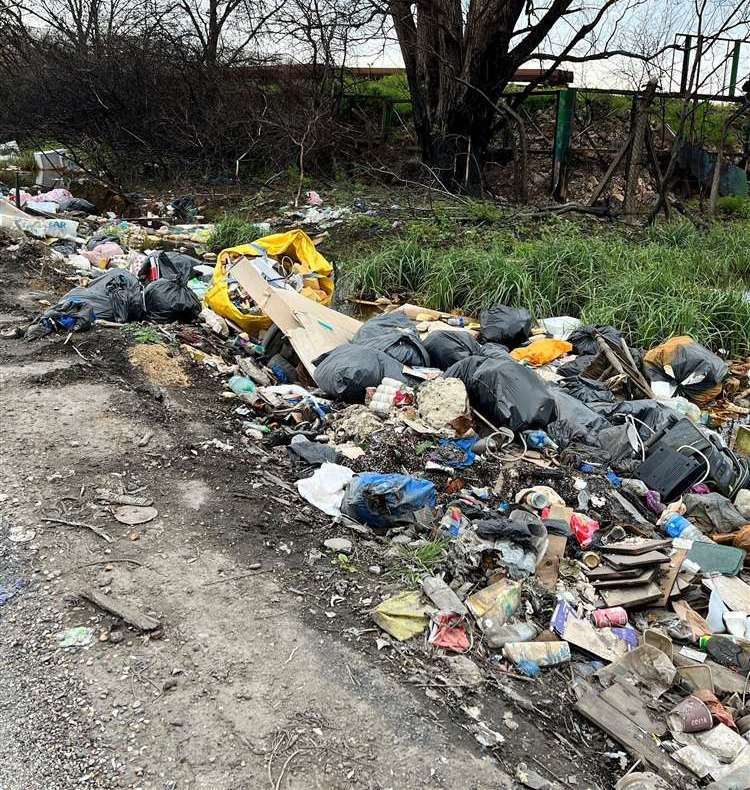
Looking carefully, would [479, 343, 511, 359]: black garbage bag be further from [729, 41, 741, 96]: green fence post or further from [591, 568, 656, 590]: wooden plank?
[729, 41, 741, 96]: green fence post

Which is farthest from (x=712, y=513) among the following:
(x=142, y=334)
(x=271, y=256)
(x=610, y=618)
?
(x=271, y=256)

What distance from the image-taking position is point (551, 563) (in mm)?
3139

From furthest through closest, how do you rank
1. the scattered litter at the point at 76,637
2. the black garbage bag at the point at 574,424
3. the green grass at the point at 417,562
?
the black garbage bag at the point at 574,424, the green grass at the point at 417,562, the scattered litter at the point at 76,637

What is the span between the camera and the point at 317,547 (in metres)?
3.10

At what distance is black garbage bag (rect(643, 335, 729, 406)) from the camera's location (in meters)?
5.08

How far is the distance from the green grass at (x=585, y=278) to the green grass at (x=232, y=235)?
4.68 feet

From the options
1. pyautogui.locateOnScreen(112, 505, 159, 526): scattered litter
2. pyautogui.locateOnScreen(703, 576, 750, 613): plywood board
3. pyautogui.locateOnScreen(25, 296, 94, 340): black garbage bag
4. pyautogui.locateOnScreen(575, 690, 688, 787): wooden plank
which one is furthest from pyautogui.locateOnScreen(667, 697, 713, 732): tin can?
pyautogui.locateOnScreen(25, 296, 94, 340): black garbage bag

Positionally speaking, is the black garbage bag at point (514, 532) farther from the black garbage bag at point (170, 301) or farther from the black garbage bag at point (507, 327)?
the black garbage bag at point (170, 301)

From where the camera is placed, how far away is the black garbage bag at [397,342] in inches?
195

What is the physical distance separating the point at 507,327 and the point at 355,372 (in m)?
1.71

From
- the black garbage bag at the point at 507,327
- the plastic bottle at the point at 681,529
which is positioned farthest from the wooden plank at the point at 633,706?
the black garbage bag at the point at 507,327

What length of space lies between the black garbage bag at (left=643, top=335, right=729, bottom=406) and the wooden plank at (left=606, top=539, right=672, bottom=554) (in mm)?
2057

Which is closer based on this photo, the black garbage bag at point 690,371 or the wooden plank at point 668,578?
the wooden plank at point 668,578

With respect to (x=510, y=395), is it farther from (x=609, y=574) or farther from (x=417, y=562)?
(x=417, y=562)
